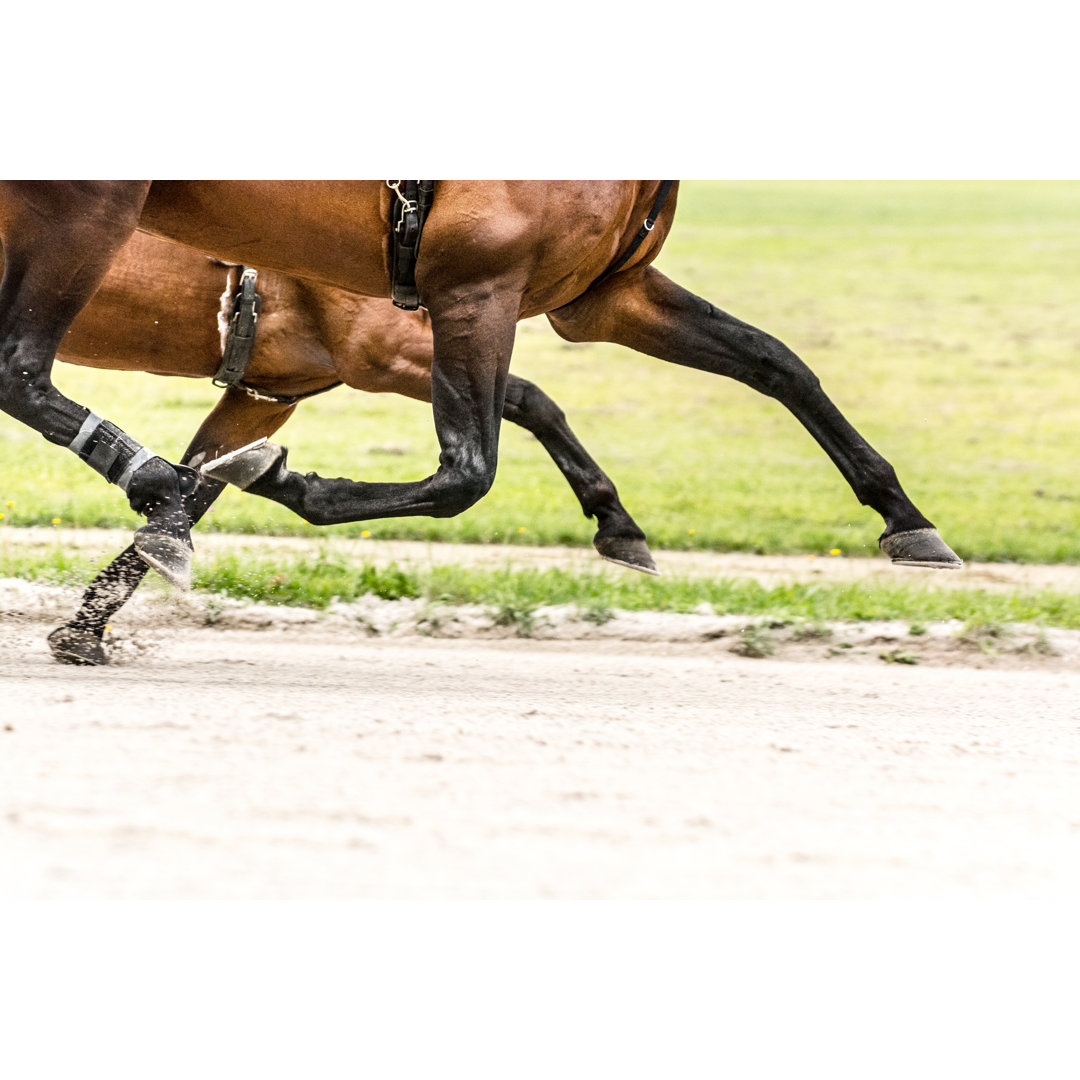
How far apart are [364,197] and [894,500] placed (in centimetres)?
178

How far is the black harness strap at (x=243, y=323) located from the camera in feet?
13.4

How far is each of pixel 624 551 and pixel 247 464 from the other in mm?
1417

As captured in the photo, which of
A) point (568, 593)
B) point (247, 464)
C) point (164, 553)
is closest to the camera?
point (164, 553)

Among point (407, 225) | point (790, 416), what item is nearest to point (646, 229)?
point (407, 225)

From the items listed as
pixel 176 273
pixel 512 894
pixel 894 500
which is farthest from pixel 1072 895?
pixel 176 273

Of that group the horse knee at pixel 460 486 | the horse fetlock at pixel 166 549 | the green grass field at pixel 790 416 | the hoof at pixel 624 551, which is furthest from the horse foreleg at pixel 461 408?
the green grass field at pixel 790 416

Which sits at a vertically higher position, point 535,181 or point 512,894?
point 535,181

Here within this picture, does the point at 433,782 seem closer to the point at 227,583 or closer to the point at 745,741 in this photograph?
the point at 745,741

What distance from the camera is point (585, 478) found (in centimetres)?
448

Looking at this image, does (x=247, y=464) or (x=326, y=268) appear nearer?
(x=326, y=268)

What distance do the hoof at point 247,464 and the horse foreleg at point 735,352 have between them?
100 centimetres

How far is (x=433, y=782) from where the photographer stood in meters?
2.54

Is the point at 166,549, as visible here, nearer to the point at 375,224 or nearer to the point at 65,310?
the point at 65,310

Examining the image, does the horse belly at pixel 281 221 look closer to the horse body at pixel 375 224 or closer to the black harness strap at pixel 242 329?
the horse body at pixel 375 224
